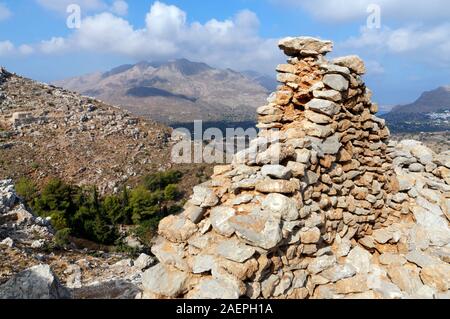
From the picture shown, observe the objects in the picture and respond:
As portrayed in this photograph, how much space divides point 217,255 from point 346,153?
12.4 ft

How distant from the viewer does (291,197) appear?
20.0ft

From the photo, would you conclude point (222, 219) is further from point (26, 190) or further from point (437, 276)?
point (26, 190)

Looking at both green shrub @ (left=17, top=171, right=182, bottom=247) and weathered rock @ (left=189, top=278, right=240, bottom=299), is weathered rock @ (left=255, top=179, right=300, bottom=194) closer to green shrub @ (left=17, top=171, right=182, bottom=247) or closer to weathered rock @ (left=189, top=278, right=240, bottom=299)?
weathered rock @ (left=189, top=278, right=240, bottom=299)

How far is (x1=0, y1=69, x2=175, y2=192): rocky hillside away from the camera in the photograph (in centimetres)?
5039

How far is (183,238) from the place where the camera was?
5914 mm

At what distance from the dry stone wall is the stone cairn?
18mm

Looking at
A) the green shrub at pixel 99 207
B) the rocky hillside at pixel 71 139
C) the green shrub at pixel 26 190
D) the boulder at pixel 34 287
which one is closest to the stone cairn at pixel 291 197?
the boulder at pixel 34 287

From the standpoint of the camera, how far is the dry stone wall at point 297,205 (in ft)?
17.7

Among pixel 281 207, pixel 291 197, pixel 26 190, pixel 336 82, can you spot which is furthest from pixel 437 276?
pixel 26 190

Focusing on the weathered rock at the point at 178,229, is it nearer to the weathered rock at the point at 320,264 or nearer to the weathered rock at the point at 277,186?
the weathered rock at the point at 277,186

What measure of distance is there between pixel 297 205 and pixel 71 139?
5625 cm
